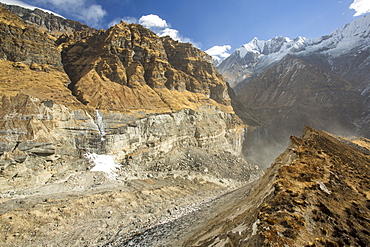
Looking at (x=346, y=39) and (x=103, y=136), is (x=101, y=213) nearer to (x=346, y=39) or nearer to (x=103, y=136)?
(x=103, y=136)

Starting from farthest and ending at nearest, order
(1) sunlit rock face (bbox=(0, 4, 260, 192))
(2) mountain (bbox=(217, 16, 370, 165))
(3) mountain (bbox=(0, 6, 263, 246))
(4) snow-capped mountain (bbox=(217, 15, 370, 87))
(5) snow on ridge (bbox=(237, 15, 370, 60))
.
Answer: (5) snow on ridge (bbox=(237, 15, 370, 60))
(4) snow-capped mountain (bbox=(217, 15, 370, 87))
(2) mountain (bbox=(217, 16, 370, 165))
(1) sunlit rock face (bbox=(0, 4, 260, 192))
(3) mountain (bbox=(0, 6, 263, 246))

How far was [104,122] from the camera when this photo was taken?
31422 mm

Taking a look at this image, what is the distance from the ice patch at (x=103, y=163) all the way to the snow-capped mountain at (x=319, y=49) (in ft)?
476

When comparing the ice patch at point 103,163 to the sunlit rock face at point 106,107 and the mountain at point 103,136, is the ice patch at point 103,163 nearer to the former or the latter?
the mountain at point 103,136

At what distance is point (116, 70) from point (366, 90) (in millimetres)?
119225

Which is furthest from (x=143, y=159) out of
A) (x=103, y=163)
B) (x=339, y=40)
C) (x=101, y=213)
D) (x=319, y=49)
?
(x=339, y=40)

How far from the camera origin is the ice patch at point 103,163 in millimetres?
26969

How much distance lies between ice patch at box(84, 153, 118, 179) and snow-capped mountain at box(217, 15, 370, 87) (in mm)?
145009

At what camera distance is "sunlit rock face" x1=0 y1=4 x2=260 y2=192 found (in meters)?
23.8

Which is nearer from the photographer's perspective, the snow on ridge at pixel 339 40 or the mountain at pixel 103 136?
the mountain at pixel 103 136

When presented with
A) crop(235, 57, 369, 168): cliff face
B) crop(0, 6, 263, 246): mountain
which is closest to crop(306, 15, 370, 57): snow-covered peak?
crop(235, 57, 369, 168): cliff face

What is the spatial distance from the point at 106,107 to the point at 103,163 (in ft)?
35.3

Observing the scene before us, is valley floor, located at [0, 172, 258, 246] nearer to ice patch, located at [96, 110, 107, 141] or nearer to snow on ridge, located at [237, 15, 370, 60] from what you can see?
ice patch, located at [96, 110, 107, 141]

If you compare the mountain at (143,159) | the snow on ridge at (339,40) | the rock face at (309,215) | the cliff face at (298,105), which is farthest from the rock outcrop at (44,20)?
the snow on ridge at (339,40)
